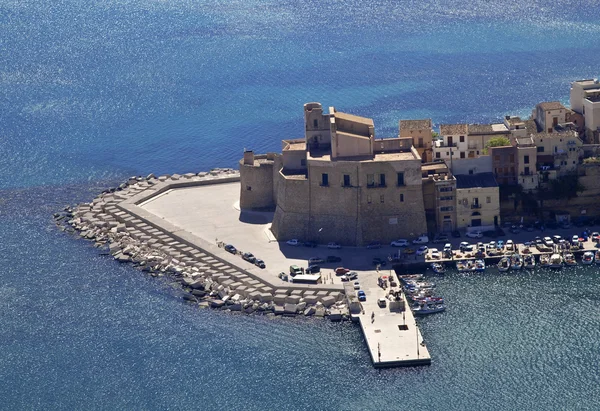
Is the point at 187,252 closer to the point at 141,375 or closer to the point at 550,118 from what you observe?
the point at 141,375

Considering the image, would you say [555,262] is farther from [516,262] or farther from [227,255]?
[227,255]

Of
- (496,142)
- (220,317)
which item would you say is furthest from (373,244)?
(220,317)

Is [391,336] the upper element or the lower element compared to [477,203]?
lower

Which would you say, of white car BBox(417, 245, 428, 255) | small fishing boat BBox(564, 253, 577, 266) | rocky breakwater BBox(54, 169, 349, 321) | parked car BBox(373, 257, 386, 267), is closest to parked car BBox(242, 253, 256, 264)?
rocky breakwater BBox(54, 169, 349, 321)

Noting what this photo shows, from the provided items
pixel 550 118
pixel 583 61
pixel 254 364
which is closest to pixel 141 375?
pixel 254 364

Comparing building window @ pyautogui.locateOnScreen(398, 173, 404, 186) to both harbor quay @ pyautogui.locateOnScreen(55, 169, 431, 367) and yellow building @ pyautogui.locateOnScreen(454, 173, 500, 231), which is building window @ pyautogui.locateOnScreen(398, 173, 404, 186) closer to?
yellow building @ pyautogui.locateOnScreen(454, 173, 500, 231)
